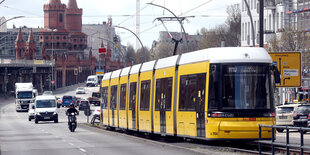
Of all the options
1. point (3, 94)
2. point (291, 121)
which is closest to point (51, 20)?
point (3, 94)

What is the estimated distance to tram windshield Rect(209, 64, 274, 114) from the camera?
63.9ft

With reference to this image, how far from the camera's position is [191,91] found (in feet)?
69.5

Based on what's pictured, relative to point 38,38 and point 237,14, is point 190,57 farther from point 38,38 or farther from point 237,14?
point 38,38

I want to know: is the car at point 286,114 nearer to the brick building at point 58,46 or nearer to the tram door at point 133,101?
the tram door at point 133,101

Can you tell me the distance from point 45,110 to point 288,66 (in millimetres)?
26471

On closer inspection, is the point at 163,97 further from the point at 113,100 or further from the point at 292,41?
the point at 292,41

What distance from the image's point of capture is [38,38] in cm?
19625

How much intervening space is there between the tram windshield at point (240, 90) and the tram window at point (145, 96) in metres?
6.92

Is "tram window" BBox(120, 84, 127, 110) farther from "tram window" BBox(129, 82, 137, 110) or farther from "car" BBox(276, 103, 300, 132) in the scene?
"car" BBox(276, 103, 300, 132)

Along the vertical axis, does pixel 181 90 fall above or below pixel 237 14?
below

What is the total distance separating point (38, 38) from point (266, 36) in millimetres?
132506

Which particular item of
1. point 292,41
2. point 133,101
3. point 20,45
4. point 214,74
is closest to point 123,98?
point 133,101

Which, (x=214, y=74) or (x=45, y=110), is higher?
(x=214, y=74)

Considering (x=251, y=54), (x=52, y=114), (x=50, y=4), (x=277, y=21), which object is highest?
(x=50, y=4)
